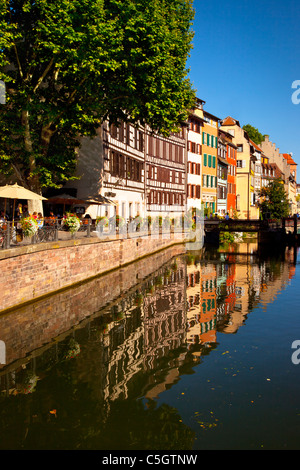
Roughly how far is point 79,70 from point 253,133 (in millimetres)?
88840

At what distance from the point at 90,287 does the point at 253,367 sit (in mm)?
11643

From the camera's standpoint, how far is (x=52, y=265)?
1997cm

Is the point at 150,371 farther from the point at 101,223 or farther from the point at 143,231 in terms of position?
the point at 143,231

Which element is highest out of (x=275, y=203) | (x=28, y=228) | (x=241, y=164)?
(x=241, y=164)

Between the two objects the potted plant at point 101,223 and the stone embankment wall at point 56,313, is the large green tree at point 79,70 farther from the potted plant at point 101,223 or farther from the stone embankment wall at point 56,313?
the stone embankment wall at point 56,313

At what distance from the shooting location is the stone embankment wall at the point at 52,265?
54.1ft

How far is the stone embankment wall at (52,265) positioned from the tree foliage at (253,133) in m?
80.0

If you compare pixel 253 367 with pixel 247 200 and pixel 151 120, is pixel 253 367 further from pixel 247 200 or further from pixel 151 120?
pixel 247 200

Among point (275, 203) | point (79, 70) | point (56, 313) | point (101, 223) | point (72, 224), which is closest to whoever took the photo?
point (56, 313)

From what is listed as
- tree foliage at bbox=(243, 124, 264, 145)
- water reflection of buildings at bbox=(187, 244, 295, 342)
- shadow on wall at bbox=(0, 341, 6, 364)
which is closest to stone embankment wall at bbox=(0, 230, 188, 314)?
shadow on wall at bbox=(0, 341, 6, 364)

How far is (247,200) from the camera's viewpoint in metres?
78.3

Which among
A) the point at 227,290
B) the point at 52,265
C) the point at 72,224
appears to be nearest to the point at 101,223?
the point at 72,224

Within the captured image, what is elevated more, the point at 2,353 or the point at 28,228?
the point at 28,228
